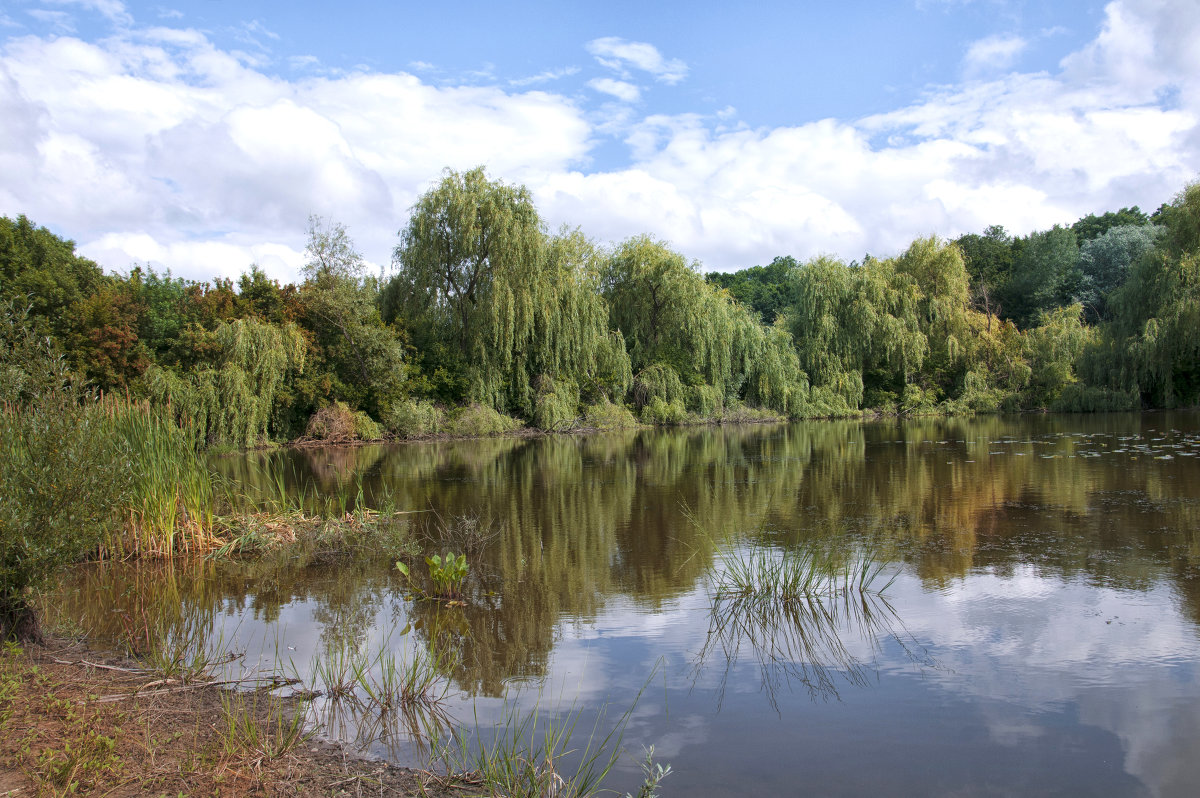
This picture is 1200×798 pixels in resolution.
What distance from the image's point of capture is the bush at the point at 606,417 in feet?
93.7

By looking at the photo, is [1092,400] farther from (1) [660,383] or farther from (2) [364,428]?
(2) [364,428]

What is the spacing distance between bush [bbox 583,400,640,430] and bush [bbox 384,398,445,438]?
5803 millimetres

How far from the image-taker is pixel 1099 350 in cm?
2973

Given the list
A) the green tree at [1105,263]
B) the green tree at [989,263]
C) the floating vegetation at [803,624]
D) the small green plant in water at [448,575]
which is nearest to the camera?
the floating vegetation at [803,624]

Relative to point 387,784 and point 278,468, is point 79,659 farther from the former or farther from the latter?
point 278,468

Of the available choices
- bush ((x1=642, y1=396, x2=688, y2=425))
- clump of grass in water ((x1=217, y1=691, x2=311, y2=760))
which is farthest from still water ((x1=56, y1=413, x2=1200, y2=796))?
bush ((x1=642, y1=396, x2=688, y2=425))

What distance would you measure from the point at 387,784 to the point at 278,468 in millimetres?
14964

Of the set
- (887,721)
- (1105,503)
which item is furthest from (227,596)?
(1105,503)

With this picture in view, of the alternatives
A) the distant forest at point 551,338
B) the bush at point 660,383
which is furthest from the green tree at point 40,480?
the bush at point 660,383

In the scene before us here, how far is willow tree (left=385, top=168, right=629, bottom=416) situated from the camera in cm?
2588

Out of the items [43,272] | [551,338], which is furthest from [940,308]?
[43,272]

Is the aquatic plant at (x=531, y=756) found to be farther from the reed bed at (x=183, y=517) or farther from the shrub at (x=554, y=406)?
the shrub at (x=554, y=406)

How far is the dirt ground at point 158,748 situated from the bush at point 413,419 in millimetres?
20730

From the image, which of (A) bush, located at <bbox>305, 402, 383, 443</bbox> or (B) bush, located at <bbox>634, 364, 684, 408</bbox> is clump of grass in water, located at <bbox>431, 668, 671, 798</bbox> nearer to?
(A) bush, located at <bbox>305, 402, 383, 443</bbox>
